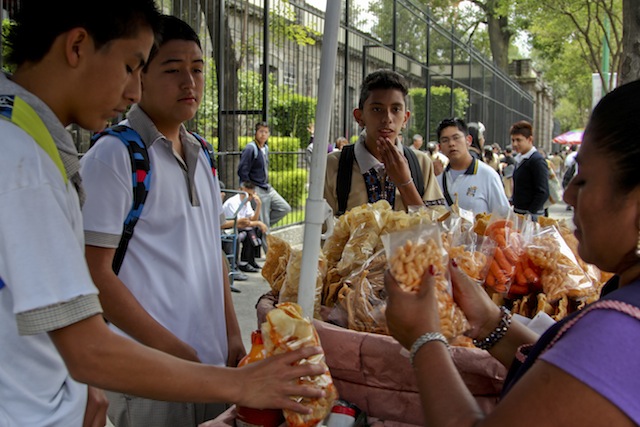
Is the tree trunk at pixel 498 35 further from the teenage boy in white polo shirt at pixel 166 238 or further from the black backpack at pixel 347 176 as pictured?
the teenage boy in white polo shirt at pixel 166 238

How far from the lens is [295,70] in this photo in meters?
12.2

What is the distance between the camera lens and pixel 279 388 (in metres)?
1.35

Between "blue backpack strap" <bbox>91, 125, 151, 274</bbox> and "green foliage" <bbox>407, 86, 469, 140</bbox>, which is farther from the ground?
"green foliage" <bbox>407, 86, 469, 140</bbox>

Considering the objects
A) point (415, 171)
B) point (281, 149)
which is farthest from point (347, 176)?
point (281, 149)

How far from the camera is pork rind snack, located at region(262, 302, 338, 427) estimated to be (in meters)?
1.45

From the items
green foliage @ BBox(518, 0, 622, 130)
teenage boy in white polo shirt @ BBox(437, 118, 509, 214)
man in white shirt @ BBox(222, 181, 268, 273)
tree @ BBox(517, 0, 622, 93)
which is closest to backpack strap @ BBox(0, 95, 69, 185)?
teenage boy in white polo shirt @ BBox(437, 118, 509, 214)

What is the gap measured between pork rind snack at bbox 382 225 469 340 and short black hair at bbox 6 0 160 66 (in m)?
0.82

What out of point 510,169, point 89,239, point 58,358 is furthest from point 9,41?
point 510,169

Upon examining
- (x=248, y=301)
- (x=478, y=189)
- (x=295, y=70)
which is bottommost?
(x=248, y=301)

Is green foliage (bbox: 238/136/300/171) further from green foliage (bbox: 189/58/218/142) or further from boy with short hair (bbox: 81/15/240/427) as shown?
boy with short hair (bbox: 81/15/240/427)

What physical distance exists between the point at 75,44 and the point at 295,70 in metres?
11.2

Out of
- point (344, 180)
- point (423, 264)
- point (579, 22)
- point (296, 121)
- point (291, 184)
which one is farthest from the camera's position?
point (579, 22)

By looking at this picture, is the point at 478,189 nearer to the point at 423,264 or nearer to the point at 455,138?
the point at 455,138

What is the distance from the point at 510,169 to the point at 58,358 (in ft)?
39.5
